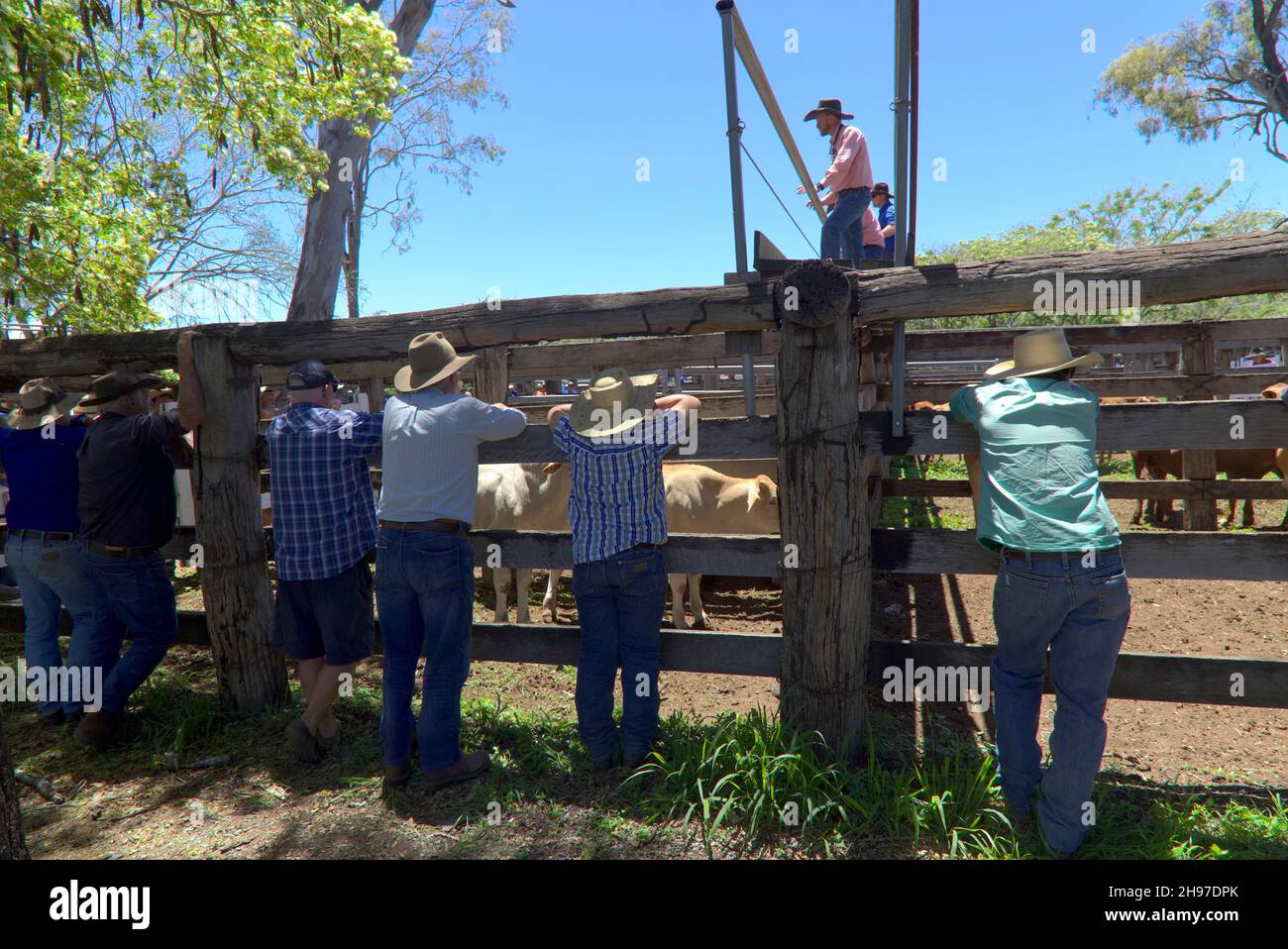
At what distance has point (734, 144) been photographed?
4215 mm

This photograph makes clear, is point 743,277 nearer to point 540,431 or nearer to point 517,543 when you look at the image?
point 540,431

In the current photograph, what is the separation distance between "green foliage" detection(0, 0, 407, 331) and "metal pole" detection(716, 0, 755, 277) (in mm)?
4437

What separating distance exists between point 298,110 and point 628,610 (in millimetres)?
8431

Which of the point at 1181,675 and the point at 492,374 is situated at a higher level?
the point at 492,374

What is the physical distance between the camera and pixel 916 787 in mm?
3518

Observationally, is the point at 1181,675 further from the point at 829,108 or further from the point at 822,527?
the point at 829,108

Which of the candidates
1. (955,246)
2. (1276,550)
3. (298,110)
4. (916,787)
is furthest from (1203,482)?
(955,246)

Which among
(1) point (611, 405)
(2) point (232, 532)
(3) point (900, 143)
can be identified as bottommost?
(2) point (232, 532)

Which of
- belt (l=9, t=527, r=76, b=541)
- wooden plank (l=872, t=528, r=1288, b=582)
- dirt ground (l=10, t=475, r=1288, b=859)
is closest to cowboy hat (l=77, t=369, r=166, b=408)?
belt (l=9, t=527, r=76, b=541)

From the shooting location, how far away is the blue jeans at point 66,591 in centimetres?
463

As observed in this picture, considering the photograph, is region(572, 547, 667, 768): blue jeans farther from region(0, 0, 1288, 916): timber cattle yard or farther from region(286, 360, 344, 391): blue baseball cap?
region(286, 360, 344, 391): blue baseball cap

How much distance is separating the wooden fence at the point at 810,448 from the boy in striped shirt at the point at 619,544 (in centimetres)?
26

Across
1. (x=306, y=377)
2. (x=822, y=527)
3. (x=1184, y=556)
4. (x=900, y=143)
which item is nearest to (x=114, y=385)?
(x=306, y=377)

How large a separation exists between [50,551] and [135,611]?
727mm
